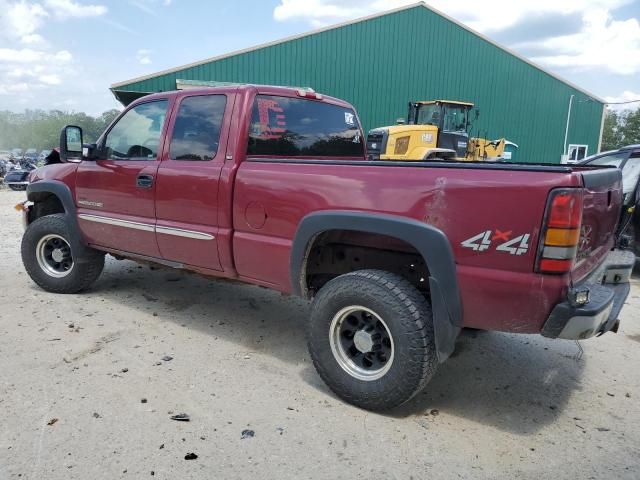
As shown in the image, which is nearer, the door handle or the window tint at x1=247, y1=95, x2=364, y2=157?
the window tint at x1=247, y1=95, x2=364, y2=157

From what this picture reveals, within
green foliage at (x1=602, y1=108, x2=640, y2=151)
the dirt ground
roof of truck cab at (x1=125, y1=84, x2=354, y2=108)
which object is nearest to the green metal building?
roof of truck cab at (x1=125, y1=84, x2=354, y2=108)

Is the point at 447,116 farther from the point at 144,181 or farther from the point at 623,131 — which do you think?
the point at 623,131

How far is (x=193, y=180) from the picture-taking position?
3.64 meters

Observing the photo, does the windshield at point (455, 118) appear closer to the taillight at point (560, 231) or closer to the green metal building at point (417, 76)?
the green metal building at point (417, 76)

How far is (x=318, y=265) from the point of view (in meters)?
3.40

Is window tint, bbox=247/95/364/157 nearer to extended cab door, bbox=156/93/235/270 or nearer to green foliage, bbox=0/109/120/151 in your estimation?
extended cab door, bbox=156/93/235/270

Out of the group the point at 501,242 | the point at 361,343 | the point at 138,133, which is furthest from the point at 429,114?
the point at 501,242

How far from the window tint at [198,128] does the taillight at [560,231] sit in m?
2.37

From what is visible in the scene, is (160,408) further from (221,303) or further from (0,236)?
(0,236)

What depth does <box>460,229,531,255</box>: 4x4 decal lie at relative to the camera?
2318mm

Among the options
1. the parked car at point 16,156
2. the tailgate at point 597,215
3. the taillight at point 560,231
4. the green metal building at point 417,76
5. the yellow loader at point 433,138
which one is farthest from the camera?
the parked car at point 16,156

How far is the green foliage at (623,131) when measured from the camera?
51.8 m

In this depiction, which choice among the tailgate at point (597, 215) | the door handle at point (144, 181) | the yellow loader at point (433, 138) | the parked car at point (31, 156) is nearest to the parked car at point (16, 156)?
the parked car at point (31, 156)

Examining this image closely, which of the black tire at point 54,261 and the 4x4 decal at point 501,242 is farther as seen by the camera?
the black tire at point 54,261
